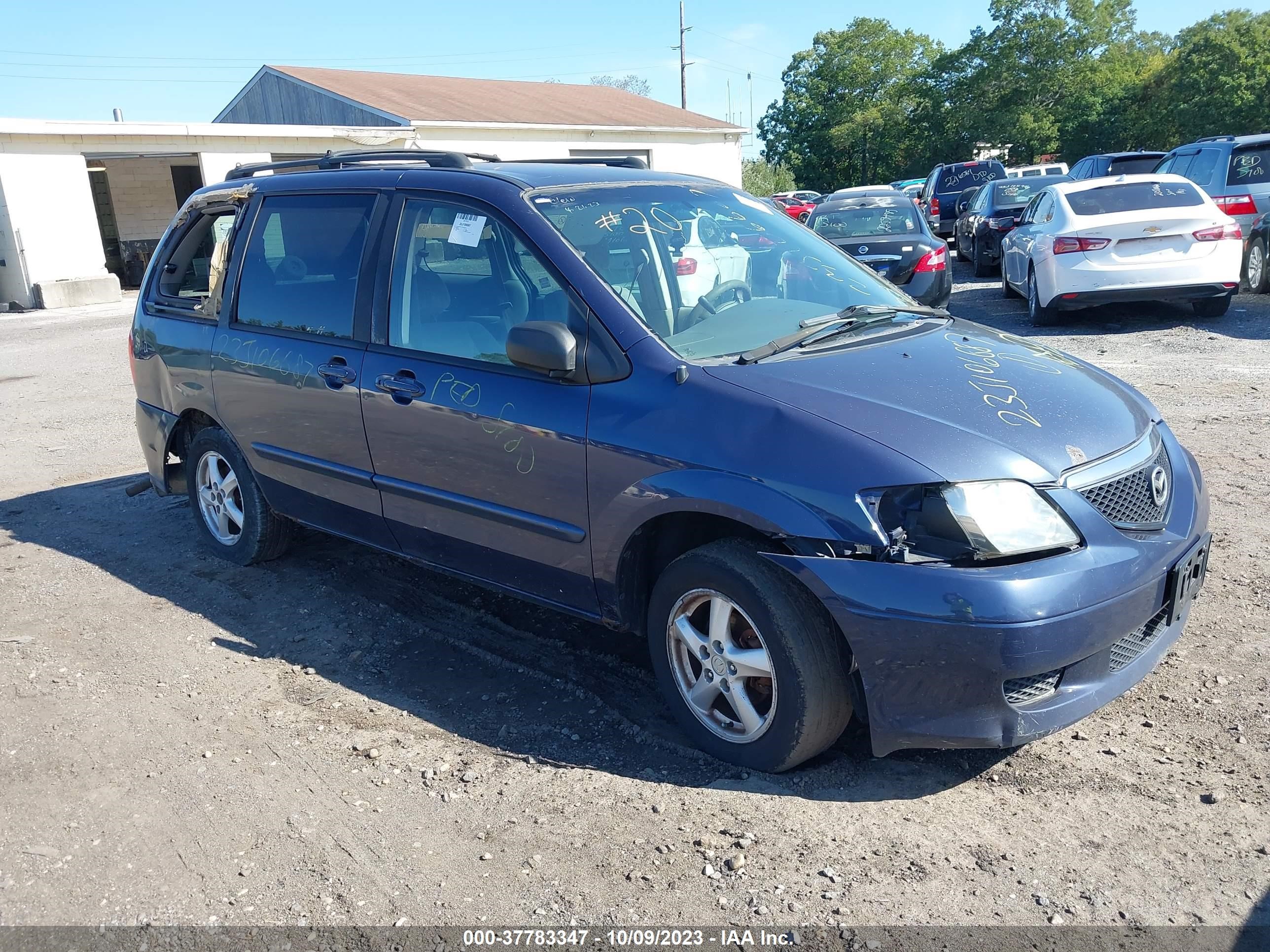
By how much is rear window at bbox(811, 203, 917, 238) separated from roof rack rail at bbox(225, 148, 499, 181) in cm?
733

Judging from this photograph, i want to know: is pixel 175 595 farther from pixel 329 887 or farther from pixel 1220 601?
pixel 1220 601

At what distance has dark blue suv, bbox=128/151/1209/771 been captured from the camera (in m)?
2.97

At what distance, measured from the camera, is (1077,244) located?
10.5 meters

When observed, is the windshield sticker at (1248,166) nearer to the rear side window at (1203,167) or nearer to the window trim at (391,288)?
the rear side window at (1203,167)

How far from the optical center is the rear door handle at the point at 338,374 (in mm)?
4410

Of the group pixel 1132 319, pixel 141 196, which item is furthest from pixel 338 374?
pixel 141 196

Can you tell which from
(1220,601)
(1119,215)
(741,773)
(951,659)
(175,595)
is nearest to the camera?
(951,659)

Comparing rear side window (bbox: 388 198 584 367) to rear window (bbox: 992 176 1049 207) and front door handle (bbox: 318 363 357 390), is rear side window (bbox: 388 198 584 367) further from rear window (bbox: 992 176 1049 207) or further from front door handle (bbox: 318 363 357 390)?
rear window (bbox: 992 176 1049 207)

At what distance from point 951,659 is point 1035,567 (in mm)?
350

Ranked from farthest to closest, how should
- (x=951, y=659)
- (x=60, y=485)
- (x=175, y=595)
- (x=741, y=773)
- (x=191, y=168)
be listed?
1. (x=191, y=168)
2. (x=60, y=485)
3. (x=175, y=595)
4. (x=741, y=773)
5. (x=951, y=659)

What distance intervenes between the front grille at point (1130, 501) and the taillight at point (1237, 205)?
11.1m

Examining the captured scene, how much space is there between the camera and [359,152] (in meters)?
5.30

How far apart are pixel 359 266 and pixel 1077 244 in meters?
8.33

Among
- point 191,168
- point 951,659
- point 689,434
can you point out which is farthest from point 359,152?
point 191,168
